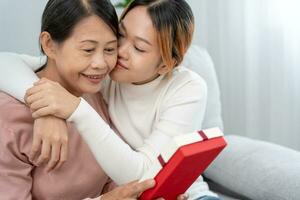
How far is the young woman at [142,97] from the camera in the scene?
1086 millimetres

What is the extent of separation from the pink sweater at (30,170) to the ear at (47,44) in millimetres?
146

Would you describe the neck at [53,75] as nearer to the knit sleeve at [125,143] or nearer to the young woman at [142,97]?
the young woman at [142,97]

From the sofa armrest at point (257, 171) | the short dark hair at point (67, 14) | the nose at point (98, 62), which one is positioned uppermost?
the short dark hair at point (67, 14)

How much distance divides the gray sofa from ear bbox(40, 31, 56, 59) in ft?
2.40

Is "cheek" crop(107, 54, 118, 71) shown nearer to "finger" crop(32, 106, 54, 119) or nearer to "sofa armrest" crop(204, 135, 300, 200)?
"finger" crop(32, 106, 54, 119)

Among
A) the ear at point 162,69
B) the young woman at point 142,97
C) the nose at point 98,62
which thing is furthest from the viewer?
the ear at point 162,69

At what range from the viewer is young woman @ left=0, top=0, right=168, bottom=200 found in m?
1.13

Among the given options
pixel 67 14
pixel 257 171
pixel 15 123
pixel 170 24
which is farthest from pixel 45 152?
pixel 257 171

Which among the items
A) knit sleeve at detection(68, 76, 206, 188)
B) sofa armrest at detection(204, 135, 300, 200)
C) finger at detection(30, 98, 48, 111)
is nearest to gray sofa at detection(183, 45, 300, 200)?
sofa armrest at detection(204, 135, 300, 200)

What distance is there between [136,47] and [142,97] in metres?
0.18

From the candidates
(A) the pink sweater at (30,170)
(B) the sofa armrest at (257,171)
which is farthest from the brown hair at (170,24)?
(B) the sofa armrest at (257,171)

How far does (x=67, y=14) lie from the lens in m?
1.17

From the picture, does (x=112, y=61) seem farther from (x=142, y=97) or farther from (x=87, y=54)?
(x=142, y=97)

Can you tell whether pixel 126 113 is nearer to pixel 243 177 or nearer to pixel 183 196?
pixel 183 196
